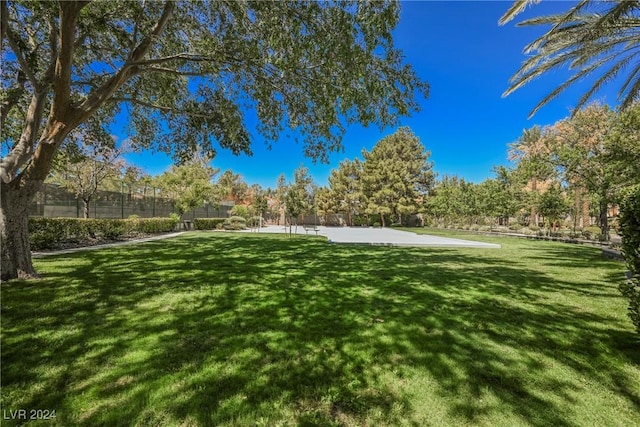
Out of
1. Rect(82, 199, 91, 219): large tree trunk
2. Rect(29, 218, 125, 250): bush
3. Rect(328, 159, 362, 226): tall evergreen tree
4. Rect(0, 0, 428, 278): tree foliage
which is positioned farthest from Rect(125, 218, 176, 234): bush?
Rect(328, 159, 362, 226): tall evergreen tree

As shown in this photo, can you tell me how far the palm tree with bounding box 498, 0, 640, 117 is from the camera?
5500 mm

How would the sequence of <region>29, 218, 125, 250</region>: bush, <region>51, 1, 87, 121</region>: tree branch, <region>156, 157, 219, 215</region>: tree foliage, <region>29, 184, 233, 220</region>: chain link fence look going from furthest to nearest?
<region>156, 157, 219, 215</region>: tree foliage < <region>29, 184, 233, 220</region>: chain link fence < <region>29, 218, 125, 250</region>: bush < <region>51, 1, 87, 121</region>: tree branch

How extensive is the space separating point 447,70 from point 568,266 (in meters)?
9.53

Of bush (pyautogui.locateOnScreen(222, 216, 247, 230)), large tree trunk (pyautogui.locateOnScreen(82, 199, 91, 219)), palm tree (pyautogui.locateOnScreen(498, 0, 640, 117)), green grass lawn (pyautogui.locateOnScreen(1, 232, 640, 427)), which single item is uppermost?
palm tree (pyautogui.locateOnScreen(498, 0, 640, 117))

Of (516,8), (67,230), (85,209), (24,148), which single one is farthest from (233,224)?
(516,8)

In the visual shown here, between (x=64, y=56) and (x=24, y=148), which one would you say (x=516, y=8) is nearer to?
(x=64, y=56)

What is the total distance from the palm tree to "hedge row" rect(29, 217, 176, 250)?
44.7ft

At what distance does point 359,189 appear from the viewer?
35.2m

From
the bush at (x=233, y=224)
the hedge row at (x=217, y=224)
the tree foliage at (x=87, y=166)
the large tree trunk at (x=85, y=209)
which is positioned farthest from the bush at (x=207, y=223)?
the large tree trunk at (x=85, y=209)

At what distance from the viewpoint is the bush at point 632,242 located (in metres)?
2.92

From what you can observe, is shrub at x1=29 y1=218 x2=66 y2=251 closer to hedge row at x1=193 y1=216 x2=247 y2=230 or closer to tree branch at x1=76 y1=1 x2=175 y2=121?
tree branch at x1=76 y1=1 x2=175 y2=121

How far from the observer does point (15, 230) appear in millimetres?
4824

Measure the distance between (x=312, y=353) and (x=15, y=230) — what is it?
567 cm

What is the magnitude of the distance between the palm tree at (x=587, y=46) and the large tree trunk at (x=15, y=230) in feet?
33.1
